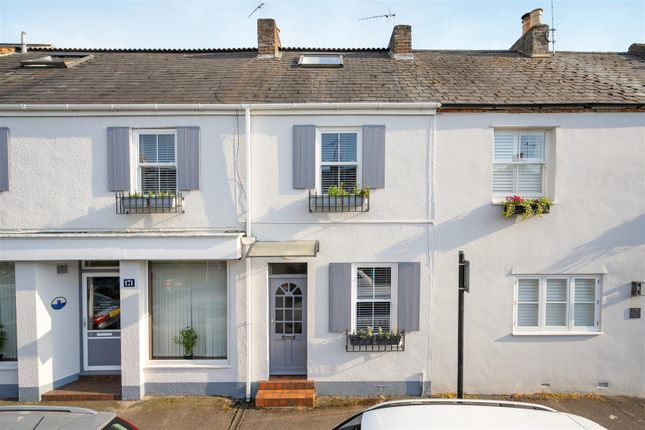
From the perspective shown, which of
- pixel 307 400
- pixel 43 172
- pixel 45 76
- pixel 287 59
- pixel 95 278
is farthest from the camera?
pixel 287 59

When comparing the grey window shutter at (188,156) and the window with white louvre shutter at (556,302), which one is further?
the window with white louvre shutter at (556,302)

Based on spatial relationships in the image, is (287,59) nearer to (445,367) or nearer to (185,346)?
(185,346)

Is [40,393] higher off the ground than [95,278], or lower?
lower

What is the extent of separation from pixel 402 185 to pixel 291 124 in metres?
2.67

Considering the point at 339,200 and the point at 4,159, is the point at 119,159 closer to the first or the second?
the point at 4,159

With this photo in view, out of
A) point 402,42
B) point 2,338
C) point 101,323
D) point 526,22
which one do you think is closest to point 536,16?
point 526,22

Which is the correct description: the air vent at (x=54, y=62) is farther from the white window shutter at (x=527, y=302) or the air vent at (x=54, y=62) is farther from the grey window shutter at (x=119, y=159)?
the white window shutter at (x=527, y=302)

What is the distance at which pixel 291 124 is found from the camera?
7.91 meters

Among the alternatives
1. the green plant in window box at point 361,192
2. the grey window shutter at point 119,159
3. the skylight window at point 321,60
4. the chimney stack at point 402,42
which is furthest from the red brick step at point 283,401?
the chimney stack at point 402,42

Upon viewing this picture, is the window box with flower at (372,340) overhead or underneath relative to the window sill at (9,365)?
overhead

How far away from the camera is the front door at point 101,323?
839 cm

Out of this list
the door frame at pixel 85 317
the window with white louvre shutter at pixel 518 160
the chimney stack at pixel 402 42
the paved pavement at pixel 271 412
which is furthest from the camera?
the chimney stack at pixel 402 42

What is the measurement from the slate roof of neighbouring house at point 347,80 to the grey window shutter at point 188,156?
82 centimetres

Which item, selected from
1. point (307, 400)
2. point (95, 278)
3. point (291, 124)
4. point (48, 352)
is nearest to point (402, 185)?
point (291, 124)
